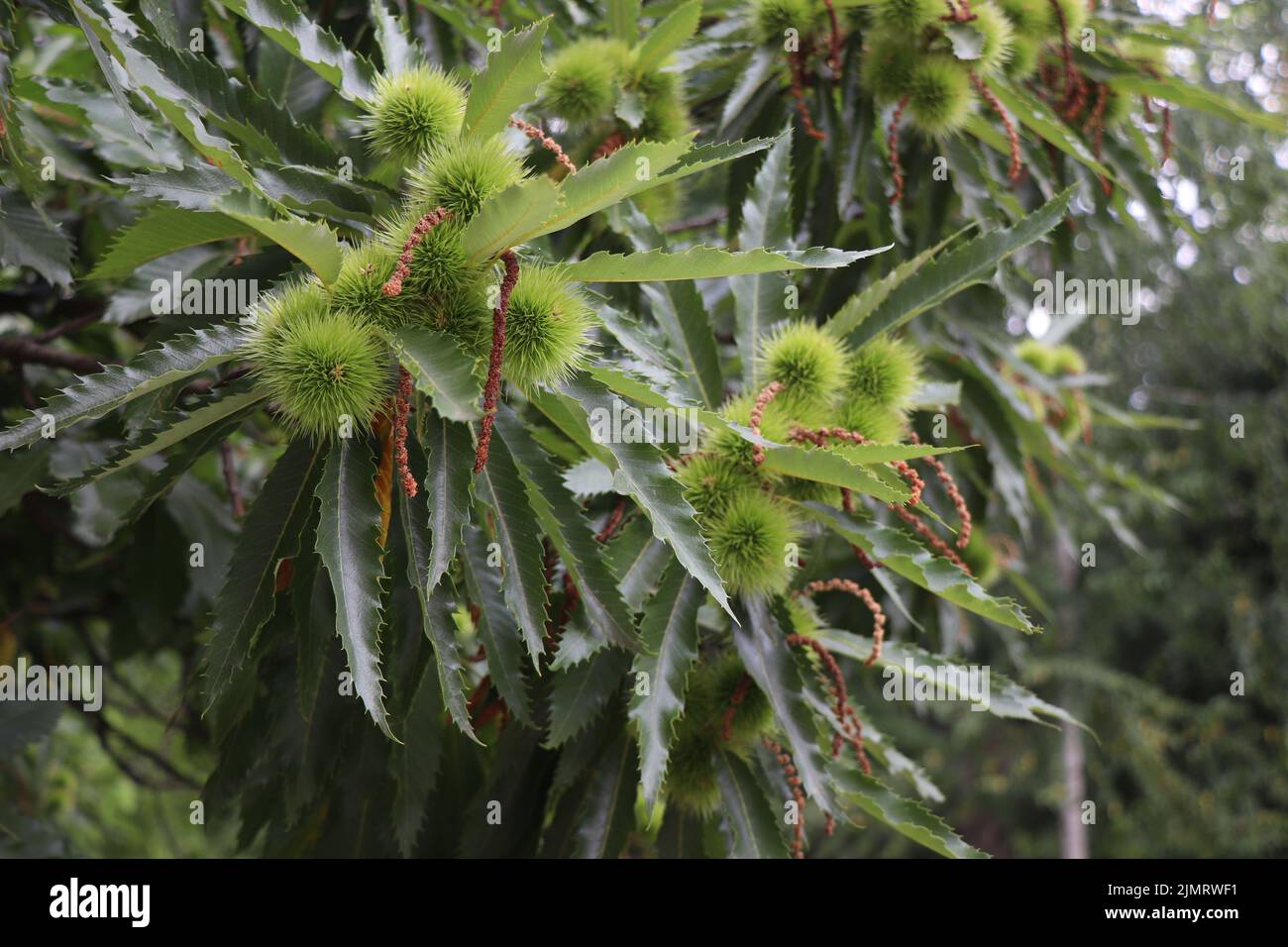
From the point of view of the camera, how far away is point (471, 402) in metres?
0.98

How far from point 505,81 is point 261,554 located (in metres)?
0.58

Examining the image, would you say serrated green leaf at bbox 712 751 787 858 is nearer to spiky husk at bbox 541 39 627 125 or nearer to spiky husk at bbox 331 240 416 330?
spiky husk at bbox 331 240 416 330

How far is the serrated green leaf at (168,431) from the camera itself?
3.68 ft

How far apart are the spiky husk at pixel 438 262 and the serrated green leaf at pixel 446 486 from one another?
143 millimetres

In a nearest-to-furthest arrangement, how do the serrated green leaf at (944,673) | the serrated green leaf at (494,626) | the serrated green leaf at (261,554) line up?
1. the serrated green leaf at (261,554)
2. the serrated green leaf at (494,626)
3. the serrated green leaf at (944,673)

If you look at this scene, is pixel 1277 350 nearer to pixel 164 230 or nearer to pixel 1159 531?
pixel 1159 531

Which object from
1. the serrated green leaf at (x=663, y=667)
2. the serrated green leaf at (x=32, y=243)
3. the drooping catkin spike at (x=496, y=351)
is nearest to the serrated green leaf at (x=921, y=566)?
the serrated green leaf at (x=663, y=667)

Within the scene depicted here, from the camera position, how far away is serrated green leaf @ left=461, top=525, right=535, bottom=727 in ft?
4.25

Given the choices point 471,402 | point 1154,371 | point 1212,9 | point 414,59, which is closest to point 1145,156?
point 1212,9

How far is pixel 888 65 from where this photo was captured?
180cm

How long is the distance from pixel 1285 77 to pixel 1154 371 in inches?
78.4

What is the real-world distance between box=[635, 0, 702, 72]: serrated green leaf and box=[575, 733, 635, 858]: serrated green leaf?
3.36ft

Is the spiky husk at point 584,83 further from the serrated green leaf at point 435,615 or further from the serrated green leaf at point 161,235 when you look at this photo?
the serrated green leaf at point 435,615

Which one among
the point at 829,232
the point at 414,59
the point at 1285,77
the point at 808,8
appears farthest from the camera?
the point at 1285,77
